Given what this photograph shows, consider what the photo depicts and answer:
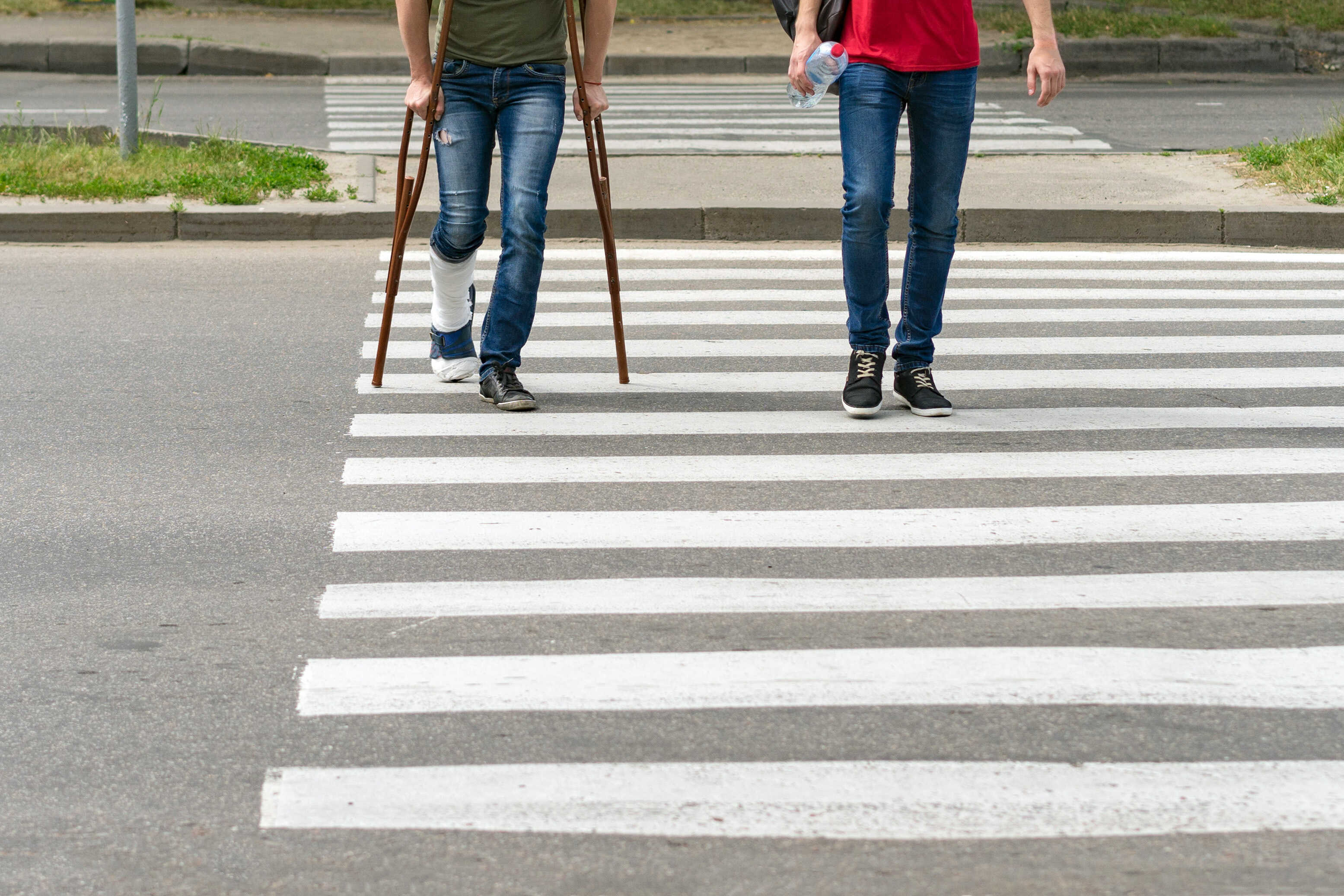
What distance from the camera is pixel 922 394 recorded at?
19.5ft

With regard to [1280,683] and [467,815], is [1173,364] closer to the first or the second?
[1280,683]

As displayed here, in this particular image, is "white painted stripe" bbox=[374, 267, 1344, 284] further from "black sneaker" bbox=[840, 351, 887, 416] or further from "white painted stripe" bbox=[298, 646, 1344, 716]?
"white painted stripe" bbox=[298, 646, 1344, 716]

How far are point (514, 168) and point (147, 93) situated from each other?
1192 cm

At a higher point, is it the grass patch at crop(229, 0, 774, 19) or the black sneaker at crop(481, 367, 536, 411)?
the grass patch at crop(229, 0, 774, 19)

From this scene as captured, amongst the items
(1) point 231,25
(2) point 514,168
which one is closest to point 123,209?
(2) point 514,168

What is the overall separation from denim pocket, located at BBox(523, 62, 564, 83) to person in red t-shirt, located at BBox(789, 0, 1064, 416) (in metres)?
0.83

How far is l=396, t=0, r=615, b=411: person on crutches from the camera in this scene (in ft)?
18.8

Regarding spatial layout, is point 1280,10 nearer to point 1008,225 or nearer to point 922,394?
point 1008,225

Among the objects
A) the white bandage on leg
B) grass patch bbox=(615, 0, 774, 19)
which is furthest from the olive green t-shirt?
grass patch bbox=(615, 0, 774, 19)

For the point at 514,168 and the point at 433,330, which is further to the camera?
the point at 433,330

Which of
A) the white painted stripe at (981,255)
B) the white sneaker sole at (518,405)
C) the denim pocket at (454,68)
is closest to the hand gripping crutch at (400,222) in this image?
the denim pocket at (454,68)

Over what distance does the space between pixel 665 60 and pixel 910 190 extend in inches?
513

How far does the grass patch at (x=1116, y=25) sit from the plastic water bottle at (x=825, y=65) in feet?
45.3

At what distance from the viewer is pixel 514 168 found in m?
5.77
